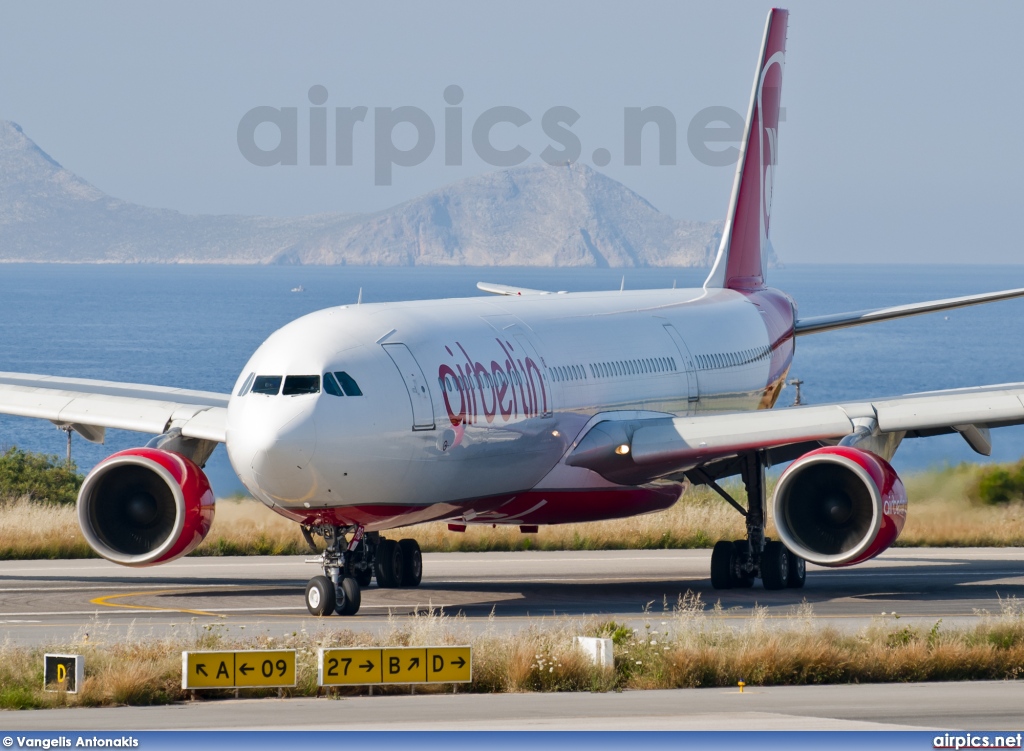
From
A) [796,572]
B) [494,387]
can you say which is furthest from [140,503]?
[796,572]

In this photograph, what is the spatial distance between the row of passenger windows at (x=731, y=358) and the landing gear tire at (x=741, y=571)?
4.90 meters

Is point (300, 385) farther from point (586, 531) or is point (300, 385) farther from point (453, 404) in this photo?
point (586, 531)

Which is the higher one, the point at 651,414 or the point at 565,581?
the point at 651,414

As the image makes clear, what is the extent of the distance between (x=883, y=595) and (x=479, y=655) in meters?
11.1

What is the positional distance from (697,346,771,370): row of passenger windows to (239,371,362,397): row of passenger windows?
37.0 ft

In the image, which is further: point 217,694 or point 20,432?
point 20,432

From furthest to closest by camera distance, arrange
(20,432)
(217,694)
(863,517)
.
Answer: (20,432), (863,517), (217,694)

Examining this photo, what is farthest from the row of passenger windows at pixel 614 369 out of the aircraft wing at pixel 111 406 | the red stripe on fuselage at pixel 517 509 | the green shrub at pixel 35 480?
the green shrub at pixel 35 480

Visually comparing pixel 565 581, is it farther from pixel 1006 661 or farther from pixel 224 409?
pixel 1006 661

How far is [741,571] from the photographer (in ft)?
91.0

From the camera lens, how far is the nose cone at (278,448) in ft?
69.5

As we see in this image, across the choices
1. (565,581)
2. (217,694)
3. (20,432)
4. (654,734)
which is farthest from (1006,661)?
(20,432)

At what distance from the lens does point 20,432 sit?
362ft

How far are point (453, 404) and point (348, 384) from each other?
184 centimetres
